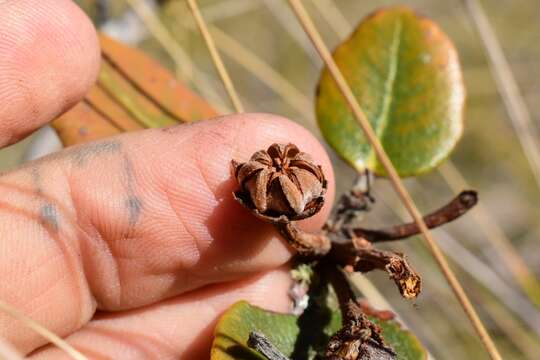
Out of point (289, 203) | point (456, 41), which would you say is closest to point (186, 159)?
point (289, 203)

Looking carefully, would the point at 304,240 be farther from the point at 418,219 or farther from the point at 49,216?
the point at 49,216

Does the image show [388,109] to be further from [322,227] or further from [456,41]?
[456,41]

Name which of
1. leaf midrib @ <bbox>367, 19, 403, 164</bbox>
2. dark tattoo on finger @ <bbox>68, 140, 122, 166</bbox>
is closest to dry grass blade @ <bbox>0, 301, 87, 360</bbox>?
dark tattoo on finger @ <bbox>68, 140, 122, 166</bbox>

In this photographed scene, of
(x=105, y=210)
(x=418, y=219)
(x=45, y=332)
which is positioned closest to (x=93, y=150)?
(x=105, y=210)

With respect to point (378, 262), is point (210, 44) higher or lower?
higher

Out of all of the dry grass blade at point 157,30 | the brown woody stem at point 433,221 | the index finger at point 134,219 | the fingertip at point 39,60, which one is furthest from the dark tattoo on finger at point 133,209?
the dry grass blade at point 157,30
